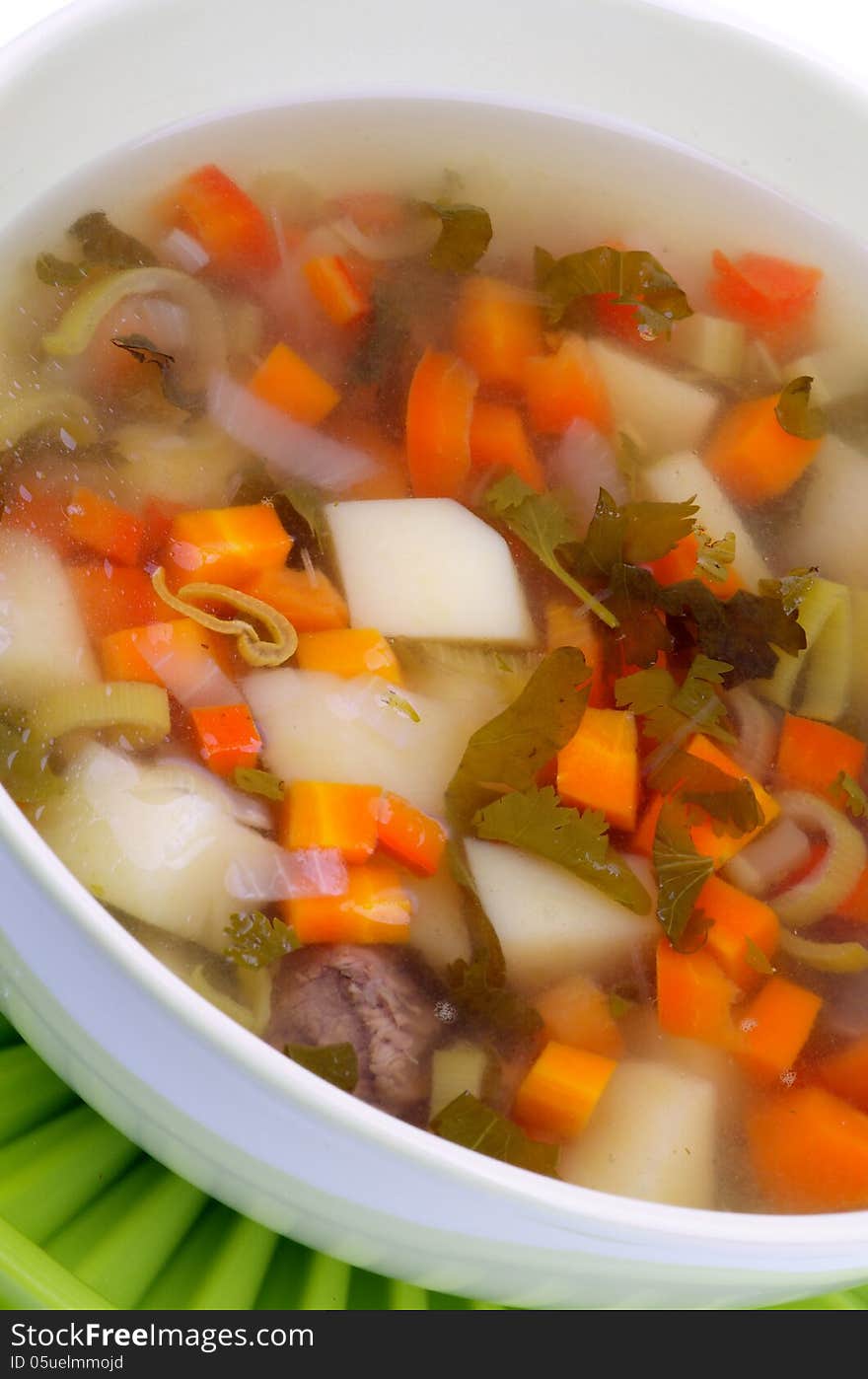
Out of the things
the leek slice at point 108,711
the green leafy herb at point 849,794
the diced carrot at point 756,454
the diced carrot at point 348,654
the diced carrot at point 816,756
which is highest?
the diced carrot at point 756,454

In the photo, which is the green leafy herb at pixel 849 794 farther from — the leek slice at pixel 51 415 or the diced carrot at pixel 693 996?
the leek slice at pixel 51 415

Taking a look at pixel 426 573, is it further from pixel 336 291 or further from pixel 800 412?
pixel 800 412

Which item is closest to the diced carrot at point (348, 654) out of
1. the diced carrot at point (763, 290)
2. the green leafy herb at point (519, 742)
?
the green leafy herb at point (519, 742)

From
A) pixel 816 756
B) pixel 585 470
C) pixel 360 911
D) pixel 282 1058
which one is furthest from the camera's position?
pixel 585 470

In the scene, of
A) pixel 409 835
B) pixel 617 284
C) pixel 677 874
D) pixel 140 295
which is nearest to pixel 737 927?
pixel 677 874

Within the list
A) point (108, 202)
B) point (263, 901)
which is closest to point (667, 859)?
point (263, 901)

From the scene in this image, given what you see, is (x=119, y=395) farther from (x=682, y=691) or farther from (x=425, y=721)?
(x=682, y=691)

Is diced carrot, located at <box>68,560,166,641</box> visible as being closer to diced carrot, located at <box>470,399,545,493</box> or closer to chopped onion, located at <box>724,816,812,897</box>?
diced carrot, located at <box>470,399,545,493</box>

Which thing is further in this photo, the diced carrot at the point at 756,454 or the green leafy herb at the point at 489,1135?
the diced carrot at the point at 756,454
